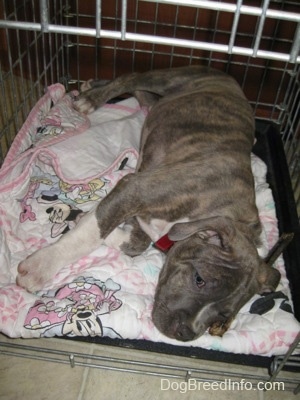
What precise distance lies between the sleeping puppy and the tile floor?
303 mm

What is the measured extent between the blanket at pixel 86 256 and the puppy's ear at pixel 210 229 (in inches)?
18.2

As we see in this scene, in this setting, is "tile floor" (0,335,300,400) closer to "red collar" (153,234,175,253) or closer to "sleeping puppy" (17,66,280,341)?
"sleeping puppy" (17,66,280,341)

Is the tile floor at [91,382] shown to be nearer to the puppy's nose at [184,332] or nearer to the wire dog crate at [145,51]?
the puppy's nose at [184,332]

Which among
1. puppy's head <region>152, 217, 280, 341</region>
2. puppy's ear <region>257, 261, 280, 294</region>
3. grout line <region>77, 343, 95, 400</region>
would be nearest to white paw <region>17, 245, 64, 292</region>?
grout line <region>77, 343, 95, 400</region>

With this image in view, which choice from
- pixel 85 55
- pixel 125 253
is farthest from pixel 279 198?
pixel 85 55

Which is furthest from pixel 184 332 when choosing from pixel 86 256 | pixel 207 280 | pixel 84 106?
pixel 84 106

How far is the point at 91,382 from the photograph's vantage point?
75.4 inches

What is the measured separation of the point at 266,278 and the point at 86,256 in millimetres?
Result: 934

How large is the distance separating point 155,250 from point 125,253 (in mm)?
190

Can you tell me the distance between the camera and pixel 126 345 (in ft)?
6.28

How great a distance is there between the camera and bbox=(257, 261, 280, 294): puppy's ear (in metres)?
1.92

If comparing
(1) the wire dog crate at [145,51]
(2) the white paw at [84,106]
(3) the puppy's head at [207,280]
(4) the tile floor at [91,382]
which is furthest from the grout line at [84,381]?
(2) the white paw at [84,106]

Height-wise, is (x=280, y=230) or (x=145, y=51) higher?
(x=145, y=51)

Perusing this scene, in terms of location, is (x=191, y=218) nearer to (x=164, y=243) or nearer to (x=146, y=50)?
(x=164, y=243)
